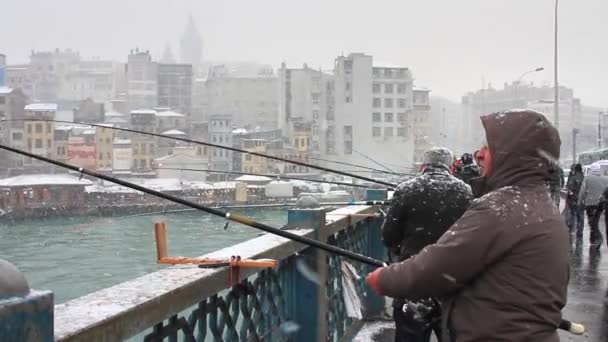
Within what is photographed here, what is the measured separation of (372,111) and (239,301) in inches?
4306

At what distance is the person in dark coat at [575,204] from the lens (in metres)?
12.0

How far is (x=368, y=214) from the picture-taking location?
617cm

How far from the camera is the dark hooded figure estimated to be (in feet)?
6.91

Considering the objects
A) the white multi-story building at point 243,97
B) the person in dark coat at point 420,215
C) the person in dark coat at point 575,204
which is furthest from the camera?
the white multi-story building at point 243,97

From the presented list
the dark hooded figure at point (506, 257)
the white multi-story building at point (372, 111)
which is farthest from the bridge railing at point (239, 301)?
the white multi-story building at point (372, 111)

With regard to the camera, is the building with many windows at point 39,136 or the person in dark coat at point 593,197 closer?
the person in dark coat at point 593,197

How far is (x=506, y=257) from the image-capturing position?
2.11m

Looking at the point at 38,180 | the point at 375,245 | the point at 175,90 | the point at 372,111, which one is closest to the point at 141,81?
the point at 175,90

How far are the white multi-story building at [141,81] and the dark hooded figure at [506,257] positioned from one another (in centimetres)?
15046

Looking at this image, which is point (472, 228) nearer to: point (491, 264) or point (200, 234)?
point (491, 264)

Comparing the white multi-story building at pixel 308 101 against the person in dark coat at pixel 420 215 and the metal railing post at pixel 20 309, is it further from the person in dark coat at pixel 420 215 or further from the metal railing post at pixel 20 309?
the metal railing post at pixel 20 309

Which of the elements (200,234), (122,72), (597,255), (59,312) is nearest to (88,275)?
(200,234)

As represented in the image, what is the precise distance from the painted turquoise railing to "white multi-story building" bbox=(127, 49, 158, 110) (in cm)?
14775

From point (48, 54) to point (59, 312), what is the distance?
191262 mm
